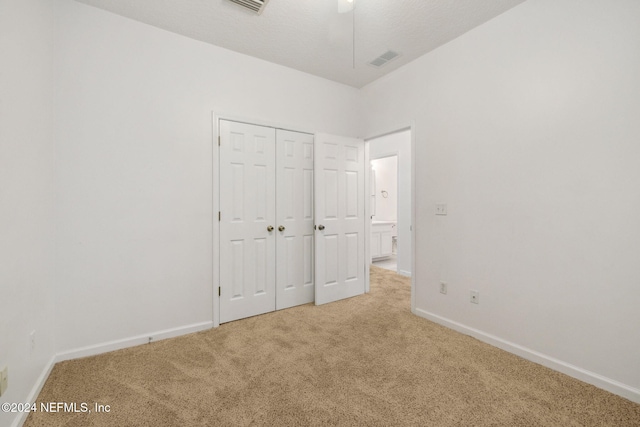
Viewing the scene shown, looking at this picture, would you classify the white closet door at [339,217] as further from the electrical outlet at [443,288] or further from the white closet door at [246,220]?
the electrical outlet at [443,288]

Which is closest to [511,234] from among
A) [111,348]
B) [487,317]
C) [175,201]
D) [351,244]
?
[487,317]

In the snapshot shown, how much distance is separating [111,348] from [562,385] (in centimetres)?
339

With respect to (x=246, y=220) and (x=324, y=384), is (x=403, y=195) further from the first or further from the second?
(x=324, y=384)

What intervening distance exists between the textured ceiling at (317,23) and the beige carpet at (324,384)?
281 cm

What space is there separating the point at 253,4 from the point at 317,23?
561 millimetres

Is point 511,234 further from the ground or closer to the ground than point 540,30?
closer to the ground

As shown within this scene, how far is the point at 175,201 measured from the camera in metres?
2.52

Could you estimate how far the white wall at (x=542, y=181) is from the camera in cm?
171

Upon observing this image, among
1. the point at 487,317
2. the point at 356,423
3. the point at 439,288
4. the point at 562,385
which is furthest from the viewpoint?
the point at 439,288

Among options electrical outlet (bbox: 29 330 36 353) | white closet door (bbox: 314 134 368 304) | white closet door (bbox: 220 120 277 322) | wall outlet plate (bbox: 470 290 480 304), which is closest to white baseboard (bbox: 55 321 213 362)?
white closet door (bbox: 220 120 277 322)

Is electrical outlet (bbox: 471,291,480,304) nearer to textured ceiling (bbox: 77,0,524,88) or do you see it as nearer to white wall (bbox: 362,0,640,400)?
white wall (bbox: 362,0,640,400)

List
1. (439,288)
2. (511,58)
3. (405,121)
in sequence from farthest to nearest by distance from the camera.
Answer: (405,121) < (439,288) < (511,58)

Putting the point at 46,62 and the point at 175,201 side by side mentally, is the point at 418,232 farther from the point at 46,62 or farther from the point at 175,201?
the point at 46,62

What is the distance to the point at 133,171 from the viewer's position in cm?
234
